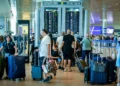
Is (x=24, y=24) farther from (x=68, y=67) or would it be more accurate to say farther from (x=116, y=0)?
(x=116, y=0)

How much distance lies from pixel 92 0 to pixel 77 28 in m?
13.1

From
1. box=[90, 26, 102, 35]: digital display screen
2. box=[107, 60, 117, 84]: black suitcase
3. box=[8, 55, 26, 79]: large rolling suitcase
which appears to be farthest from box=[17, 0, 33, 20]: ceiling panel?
box=[107, 60, 117, 84]: black suitcase

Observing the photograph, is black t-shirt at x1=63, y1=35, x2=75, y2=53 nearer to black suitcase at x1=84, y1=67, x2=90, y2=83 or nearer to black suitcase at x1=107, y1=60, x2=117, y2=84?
black suitcase at x1=84, y1=67, x2=90, y2=83

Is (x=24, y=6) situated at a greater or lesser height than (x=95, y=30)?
greater

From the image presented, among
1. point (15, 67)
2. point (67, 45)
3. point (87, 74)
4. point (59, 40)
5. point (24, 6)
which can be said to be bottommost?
point (87, 74)

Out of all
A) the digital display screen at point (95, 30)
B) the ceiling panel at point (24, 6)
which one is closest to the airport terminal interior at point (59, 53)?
the ceiling panel at point (24, 6)

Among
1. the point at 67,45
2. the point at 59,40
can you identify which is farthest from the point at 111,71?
the point at 59,40

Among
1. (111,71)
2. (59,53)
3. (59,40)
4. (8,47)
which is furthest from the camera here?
(59,53)

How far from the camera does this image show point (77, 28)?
1334 centimetres

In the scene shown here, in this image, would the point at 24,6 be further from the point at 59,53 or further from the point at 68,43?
the point at 68,43

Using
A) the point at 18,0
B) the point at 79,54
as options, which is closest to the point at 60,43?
the point at 79,54

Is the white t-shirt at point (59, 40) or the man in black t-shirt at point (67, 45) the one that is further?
the white t-shirt at point (59, 40)

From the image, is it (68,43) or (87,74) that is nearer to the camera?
(87,74)

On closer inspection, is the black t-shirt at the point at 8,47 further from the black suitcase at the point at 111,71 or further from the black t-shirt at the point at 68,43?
the black suitcase at the point at 111,71
